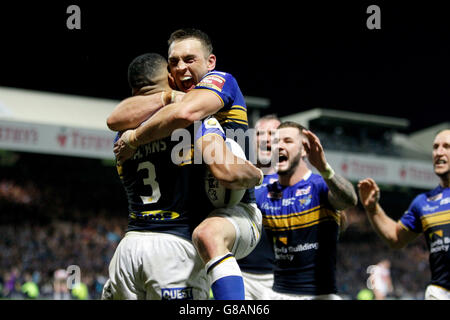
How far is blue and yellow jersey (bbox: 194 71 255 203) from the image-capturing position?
2.96 m

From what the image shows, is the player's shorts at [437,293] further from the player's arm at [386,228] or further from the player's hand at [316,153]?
the player's hand at [316,153]

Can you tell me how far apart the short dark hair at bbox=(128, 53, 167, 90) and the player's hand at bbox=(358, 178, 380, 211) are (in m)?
2.32

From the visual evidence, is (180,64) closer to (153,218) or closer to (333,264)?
(153,218)

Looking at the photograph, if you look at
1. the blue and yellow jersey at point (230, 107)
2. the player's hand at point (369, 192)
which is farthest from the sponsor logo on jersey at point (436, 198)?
the blue and yellow jersey at point (230, 107)

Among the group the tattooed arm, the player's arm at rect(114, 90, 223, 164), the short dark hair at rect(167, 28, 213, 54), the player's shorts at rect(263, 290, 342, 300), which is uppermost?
the short dark hair at rect(167, 28, 213, 54)

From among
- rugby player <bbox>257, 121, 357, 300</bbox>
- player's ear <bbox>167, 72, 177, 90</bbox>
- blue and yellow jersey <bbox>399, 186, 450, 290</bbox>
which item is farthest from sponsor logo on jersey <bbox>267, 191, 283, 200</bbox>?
player's ear <bbox>167, 72, 177, 90</bbox>

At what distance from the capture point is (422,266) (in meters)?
25.3

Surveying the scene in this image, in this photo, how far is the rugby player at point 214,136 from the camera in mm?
2652

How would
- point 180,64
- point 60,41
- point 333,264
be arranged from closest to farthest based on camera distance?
point 180,64 → point 333,264 → point 60,41

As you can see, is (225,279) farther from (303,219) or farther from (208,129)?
(303,219)

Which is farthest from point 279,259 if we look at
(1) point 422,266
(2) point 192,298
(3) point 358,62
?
(1) point 422,266

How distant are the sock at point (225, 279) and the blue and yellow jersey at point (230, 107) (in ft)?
1.74

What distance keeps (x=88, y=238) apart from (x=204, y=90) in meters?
18.5

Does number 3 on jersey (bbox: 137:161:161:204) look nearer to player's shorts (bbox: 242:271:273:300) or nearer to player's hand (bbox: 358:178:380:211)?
player's shorts (bbox: 242:271:273:300)
